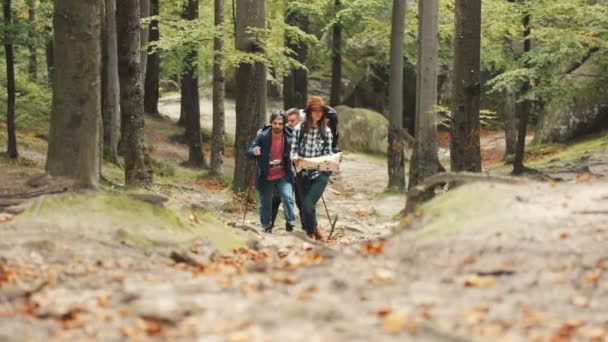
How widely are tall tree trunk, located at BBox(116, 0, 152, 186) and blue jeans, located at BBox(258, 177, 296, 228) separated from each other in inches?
143

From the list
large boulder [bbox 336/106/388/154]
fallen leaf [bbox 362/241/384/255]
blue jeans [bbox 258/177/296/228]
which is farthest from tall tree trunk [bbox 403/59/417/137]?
fallen leaf [bbox 362/241/384/255]

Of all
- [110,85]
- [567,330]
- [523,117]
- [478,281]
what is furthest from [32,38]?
[567,330]

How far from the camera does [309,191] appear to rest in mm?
11727

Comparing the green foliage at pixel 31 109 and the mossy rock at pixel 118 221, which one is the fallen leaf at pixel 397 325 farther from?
the green foliage at pixel 31 109

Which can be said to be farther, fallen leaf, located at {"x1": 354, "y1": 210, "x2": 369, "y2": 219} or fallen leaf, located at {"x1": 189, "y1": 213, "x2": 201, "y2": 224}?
fallen leaf, located at {"x1": 354, "y1": 210, "x2": 369, "y2": 219}

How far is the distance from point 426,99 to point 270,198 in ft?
25.4

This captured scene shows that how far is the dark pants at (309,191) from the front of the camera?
11672 mm

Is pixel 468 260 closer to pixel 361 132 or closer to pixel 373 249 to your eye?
pixel 373 249

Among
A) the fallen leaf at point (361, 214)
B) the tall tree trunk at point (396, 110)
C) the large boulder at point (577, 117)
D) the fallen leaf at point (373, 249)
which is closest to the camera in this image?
the fallen leaf at point (373, 249)

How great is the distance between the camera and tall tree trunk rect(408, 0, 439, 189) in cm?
1945

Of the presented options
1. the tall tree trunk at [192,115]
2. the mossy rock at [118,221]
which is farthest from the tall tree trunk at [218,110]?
the mossy rock at [118,221]

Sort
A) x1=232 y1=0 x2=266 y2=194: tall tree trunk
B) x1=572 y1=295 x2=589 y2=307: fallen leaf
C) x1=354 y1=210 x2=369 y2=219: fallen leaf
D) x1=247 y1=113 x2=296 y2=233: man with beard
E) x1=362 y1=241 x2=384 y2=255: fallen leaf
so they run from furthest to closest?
x1=354 y1=210 x2=369 y2=219: fallen leaf < x1=232 y1=0 x2=266 y2=194: tall tree trunk < x1=247 y1=113 x2=296 y2=233: man with beard < x1=362 y1=241 x2=384 y2=255: fallen leaf < x1=572 y1=295 x2=589 y2=307: fallen leaf

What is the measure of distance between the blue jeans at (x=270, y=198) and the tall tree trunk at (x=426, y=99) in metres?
7.32

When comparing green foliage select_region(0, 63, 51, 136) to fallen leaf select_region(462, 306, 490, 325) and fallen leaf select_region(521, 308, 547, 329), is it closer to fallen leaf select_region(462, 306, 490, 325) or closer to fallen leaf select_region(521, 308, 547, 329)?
fallen leaf select_region(462, 306, 490, 325)
